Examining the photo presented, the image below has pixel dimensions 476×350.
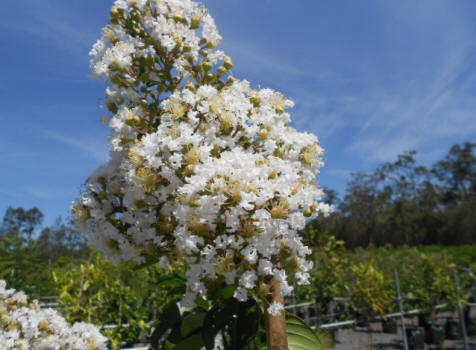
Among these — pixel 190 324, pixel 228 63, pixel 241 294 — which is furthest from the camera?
pixel 228 63

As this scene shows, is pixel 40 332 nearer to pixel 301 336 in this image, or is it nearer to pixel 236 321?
pixel 236 321

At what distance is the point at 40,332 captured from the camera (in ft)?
4.95

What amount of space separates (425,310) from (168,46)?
910cm

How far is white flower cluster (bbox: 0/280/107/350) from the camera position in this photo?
144 centimetres

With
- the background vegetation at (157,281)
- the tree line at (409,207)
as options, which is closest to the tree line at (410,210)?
the tree line at (409,207)

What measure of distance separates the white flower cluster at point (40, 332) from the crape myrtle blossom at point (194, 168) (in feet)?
1.96

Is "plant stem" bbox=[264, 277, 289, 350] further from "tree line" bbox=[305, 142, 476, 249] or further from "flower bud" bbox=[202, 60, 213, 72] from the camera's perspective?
"tree line" bbox=[305, 142, 476, 249]

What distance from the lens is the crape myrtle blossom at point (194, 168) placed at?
0.93m

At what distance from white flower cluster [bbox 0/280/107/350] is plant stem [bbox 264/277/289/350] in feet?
3.15

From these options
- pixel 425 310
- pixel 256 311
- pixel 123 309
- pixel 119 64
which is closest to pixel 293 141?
pixel 256 311

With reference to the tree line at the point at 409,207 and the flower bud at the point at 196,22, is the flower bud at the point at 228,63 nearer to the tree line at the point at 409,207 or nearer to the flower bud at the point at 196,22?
the flower bud at the point at 196,22

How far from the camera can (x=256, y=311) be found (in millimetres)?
1112

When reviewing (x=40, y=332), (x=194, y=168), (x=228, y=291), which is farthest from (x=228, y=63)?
(x=40, y=332)

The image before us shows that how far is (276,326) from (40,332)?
1.11 meters
